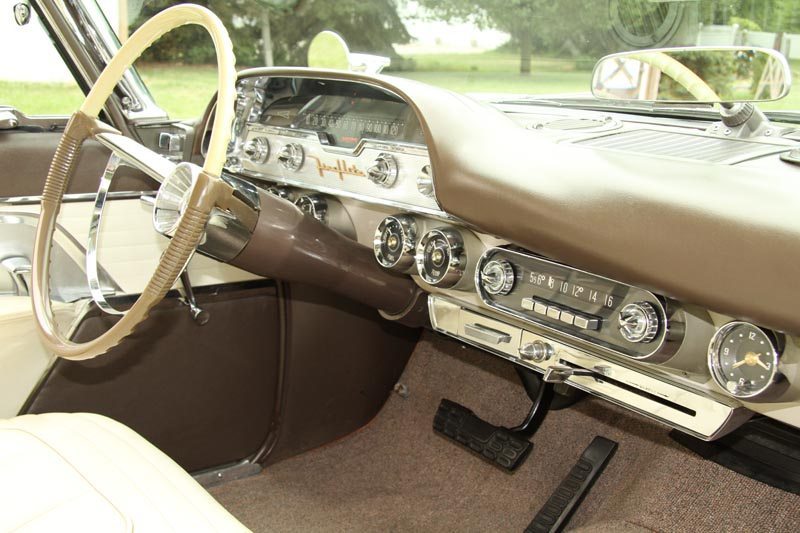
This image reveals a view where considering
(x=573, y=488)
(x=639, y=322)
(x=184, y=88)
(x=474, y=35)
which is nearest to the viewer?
(x=639, y=322)

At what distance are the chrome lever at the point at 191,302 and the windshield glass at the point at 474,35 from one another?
560 mm

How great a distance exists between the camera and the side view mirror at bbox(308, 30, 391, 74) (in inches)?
76.8

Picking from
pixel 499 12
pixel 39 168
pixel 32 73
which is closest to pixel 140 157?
pixel 39 168

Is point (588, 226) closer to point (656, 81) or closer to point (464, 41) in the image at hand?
point (656, 81)

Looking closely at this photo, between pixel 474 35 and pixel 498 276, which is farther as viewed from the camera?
pixel 474 35

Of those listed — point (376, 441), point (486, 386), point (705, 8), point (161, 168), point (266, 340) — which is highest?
point (705, 8)

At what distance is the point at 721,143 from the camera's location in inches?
53.6

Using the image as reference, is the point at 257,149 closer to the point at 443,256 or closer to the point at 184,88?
the point at 443,256

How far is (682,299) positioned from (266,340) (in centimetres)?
143

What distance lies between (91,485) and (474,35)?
5.37 m

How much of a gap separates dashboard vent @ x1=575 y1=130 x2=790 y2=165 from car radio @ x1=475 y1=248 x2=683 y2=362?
0.24 meters

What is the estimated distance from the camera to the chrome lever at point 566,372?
1399 millimetres

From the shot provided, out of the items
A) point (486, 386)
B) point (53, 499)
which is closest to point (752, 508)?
point (486, 386)

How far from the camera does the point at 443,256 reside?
1466 mm
